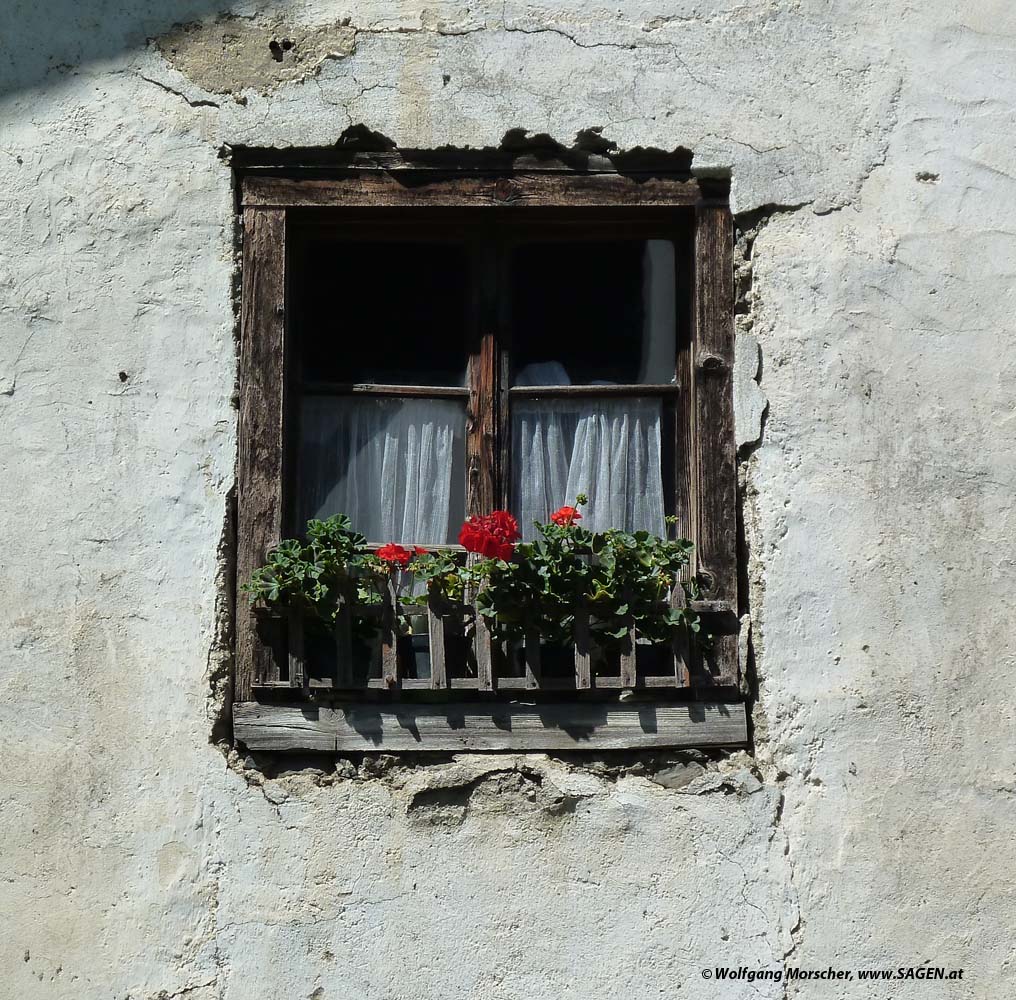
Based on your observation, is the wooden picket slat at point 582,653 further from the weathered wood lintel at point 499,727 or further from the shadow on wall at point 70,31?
the shadow on wall at point 70,31

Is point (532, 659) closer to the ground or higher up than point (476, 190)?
closer to the ground

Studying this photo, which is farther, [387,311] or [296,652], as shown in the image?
[387,311]

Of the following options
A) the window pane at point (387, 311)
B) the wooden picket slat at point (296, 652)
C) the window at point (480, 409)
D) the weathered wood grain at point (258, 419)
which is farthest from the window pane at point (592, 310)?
→ the wooden picket slat at point (296, 652)

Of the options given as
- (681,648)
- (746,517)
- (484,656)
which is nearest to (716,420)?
(746,517)

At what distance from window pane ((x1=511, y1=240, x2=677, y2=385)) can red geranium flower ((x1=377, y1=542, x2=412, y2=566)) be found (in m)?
0.67

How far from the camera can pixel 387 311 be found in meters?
3.16

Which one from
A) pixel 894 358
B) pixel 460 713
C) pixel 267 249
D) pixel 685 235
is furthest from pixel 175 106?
pixel 894 358

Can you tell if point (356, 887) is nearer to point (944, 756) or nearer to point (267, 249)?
point (944, 756)

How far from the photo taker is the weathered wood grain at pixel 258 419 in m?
2.78

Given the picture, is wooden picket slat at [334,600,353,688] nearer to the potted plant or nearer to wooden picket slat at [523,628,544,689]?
the potted plant

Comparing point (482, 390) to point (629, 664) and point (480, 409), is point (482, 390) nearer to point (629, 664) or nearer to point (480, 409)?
point (480, 409)

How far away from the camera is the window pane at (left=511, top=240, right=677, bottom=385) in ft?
10.3

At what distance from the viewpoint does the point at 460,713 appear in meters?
2.73

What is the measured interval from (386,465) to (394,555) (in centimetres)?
43
